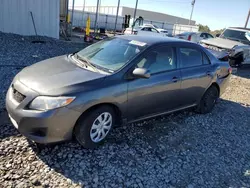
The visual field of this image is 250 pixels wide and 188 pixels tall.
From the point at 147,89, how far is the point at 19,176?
2.13m

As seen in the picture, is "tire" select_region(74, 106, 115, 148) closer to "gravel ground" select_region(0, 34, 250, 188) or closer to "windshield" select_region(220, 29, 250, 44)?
"gravel ground" select_region(0, 34, 250, 188)

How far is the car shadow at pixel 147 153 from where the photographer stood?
3041 millimetres

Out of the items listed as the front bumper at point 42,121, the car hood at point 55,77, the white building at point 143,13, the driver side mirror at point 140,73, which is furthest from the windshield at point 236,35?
the white building at point 143,13

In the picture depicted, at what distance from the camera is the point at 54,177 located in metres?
2.84

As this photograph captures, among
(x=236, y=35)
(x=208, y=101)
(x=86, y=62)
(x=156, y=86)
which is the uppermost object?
(x=236, y=35)

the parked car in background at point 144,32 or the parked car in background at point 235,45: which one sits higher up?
the parked car in background at point 235,45

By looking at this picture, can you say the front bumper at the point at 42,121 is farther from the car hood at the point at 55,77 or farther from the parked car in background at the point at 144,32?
the parked car in background at the point at 144,32

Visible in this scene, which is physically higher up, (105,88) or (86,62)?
(86,62)

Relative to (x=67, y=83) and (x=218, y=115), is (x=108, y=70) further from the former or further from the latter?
(x=218, y=115)

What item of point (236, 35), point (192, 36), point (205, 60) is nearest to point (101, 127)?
point (205, 60)

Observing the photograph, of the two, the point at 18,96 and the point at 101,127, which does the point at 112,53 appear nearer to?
the point at 101,127

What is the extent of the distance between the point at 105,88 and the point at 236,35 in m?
10.7

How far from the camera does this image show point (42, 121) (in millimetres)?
2885

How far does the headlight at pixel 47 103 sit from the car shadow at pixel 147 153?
2.27ft
